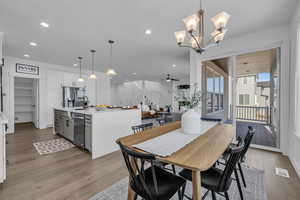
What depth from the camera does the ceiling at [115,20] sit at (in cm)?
226

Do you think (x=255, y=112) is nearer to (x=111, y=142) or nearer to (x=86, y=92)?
(x=111, y=142)

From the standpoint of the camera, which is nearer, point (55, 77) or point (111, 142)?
point (111, 142)

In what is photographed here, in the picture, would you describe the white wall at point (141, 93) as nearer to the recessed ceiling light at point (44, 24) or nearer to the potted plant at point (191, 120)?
the recessed ceiling light at point (44, 24)

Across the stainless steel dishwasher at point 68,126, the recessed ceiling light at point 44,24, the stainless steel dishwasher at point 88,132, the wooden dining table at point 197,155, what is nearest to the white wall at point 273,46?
the wooden dining table at point 197,155

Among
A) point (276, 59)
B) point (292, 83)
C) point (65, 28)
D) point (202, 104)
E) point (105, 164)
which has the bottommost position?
point (105, 164)

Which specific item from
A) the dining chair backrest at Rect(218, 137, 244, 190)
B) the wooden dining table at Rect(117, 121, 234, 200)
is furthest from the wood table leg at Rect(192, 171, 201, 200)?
the dining chair backrest at Rect(218, 137, 244, 190)

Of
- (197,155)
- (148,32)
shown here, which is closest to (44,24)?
(148,32)

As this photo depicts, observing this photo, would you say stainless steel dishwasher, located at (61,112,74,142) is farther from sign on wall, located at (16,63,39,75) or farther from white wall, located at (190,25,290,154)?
white wall, located at (190,25,290,154)

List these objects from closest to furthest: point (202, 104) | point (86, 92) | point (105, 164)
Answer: point (105, 164) < point (202, 104) < point (86, 92)

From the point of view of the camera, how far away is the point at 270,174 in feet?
7.20

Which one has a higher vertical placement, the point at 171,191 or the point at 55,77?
A: the point at 55,77

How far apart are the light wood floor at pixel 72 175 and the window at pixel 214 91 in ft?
5.69

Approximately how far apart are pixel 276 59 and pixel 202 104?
206cm

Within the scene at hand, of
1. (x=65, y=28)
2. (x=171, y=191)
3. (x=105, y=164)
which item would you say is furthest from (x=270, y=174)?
(x=65, y=28)
